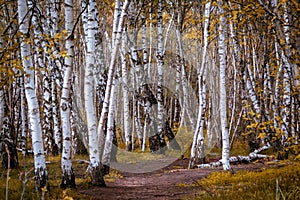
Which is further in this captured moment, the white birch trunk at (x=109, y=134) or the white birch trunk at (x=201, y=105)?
the white birch trunk at (x=201, y=105)

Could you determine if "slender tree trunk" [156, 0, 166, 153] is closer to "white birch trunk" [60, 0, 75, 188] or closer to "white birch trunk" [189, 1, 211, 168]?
"white birch trunk" [189, 1, 211, 168]

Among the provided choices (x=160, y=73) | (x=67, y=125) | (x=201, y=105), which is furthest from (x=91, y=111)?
(x=160, y=73)

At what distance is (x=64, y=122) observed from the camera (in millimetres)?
8539

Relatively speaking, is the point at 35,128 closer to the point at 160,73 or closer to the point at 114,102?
the point at 114,102

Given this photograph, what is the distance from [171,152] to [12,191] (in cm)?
1307

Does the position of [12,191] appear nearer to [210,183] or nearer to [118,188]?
[118,188]

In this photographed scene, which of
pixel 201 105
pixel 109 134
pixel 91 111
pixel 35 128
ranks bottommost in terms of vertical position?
pixel 109 134

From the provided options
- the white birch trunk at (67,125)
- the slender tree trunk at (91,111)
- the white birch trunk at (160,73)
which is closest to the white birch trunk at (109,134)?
the slender tree trunk at (91,111)

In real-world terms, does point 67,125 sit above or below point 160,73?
below

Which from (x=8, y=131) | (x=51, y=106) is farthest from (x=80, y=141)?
(x=8, y=131)

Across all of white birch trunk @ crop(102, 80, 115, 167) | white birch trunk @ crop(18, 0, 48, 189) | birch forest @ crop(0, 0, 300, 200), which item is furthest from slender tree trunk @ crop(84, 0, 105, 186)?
white birch trunk @ crop(18, 0, 48, 189)

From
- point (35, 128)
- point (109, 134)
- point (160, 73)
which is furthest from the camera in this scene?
point (160, 73)

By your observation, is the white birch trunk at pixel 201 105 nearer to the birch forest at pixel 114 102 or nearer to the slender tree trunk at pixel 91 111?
the birch forest at pixel 114 102

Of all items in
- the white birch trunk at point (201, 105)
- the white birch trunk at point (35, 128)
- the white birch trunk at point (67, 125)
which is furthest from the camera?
the white birch trunk at point (201, 105)
